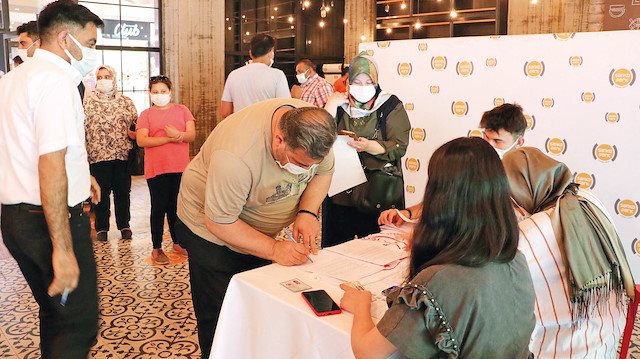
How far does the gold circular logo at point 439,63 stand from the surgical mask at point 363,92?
1.86 metres

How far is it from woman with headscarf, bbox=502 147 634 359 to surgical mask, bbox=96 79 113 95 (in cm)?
359

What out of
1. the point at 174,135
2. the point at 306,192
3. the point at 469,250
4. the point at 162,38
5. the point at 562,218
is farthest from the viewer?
the point at 162,38

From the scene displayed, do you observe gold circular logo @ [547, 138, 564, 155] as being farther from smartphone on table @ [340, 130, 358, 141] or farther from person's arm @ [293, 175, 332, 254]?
person's arm @ [293, 175, 332, 254]

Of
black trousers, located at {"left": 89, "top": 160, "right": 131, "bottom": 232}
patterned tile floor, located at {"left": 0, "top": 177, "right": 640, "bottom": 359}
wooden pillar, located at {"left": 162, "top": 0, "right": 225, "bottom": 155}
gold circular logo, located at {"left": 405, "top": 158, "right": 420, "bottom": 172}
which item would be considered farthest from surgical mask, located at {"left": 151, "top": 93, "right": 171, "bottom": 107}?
wooden pillar, located at {"left": 162, "top": 0, "right": 225, "bottom": 155}

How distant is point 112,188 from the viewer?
5.01 meters

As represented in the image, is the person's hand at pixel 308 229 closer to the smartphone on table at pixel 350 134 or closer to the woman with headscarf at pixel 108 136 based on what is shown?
the smartphone on table at pixel 350 134

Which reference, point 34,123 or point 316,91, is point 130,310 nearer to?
point 34,123

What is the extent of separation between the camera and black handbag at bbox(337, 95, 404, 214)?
324cm

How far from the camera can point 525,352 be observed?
1.48 metres

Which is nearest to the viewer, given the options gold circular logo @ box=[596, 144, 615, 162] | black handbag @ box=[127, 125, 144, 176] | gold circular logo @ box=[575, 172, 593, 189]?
gold circular logo @ box=[596, 144, 615, 162]

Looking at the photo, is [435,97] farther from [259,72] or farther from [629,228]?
[629,228]

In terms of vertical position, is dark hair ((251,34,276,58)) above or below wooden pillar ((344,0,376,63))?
below

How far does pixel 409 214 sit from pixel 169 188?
2.50m

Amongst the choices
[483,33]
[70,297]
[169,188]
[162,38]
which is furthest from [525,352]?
[483,33]
